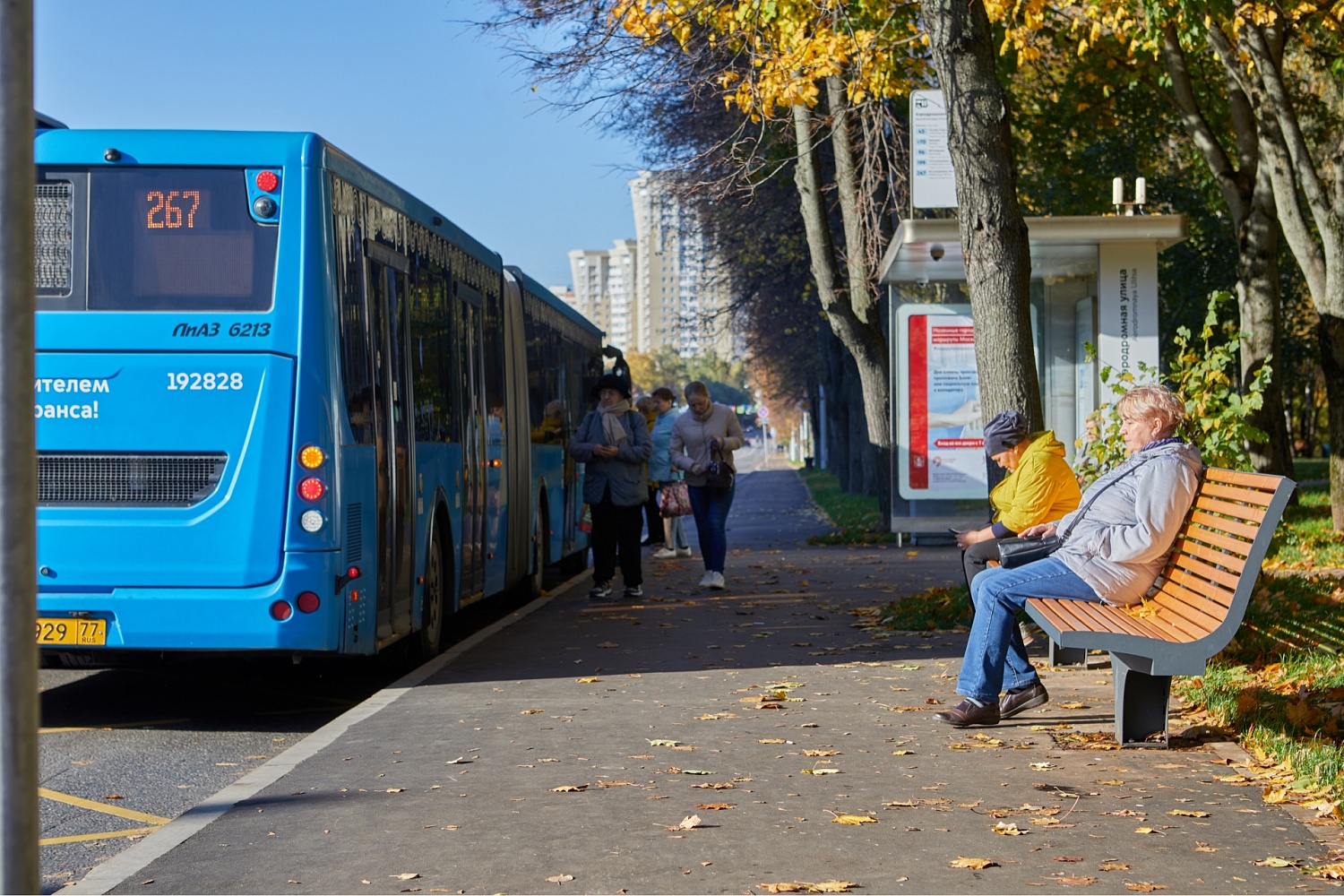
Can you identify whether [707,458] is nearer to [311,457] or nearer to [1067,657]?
[1067,657]

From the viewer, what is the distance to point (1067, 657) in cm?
927

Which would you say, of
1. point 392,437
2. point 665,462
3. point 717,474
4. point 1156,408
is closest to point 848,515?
point 665,462

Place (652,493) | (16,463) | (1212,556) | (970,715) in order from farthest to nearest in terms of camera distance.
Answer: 1. (652,493)
2. (970,715)
3. (1212,556)
4. (16,463)

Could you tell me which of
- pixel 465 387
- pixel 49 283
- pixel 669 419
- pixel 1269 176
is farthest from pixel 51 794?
pixel 1269 176

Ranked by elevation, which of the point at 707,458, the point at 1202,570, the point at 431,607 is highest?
the point at 707,458

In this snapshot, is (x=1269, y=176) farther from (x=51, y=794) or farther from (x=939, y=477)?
(x=51, y=794)

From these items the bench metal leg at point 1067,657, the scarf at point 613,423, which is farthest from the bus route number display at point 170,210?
the scarf at point 613,423

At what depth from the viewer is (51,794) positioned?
22.4ft

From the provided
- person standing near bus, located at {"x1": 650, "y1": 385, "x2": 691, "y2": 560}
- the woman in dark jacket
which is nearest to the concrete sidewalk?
the woman in dark jacket

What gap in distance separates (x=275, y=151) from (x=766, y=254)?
2322 cm

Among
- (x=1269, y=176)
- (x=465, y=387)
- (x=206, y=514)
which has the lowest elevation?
(x=206, y=514)

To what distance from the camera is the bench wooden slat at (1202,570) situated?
21.0ft

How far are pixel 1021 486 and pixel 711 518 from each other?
18.8 feet

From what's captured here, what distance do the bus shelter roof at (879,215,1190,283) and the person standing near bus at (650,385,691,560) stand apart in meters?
3.07
